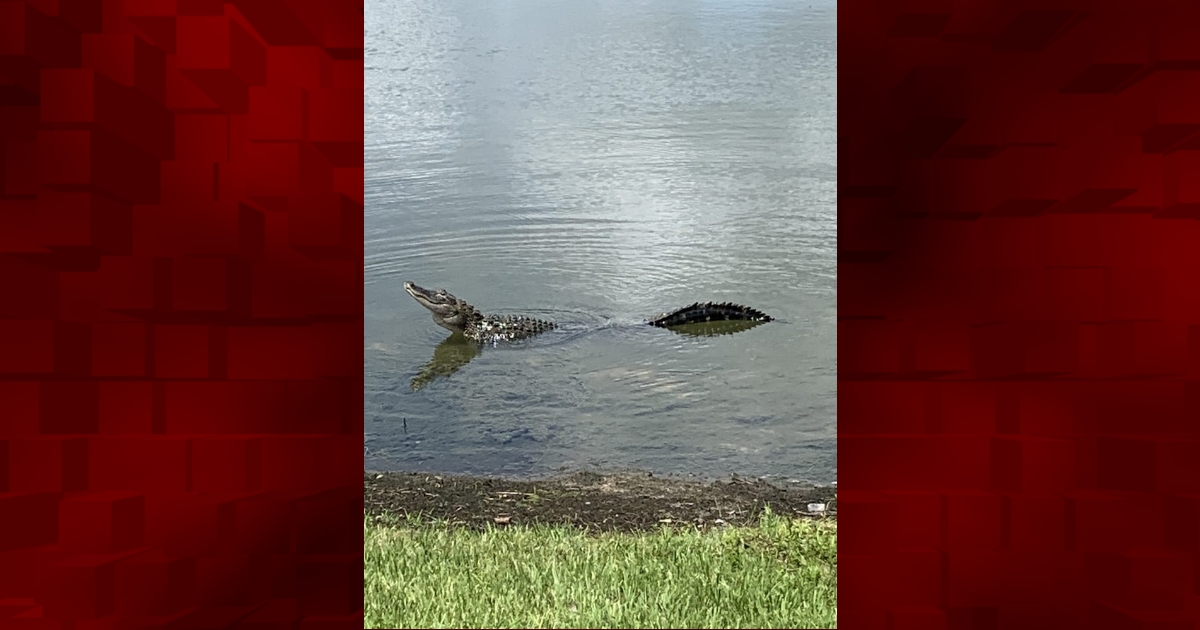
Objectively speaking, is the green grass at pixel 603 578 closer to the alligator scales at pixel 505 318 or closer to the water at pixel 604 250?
the water at pixel 604 250

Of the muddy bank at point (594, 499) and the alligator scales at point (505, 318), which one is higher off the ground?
the alligator scales at point (505, 318)

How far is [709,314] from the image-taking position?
23.3ft

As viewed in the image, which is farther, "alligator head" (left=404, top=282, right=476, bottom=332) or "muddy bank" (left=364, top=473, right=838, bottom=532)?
"alligator head" (left=404, top=282, right=476, bottom=332)

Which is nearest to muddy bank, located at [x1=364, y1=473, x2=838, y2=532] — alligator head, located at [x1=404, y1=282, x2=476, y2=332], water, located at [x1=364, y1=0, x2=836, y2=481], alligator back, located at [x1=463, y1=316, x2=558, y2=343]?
water, located at [x1=364, y1=0, x2=836, y2=481]

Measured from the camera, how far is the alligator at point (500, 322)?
6930mm

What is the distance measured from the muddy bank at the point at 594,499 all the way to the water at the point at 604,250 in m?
0.29

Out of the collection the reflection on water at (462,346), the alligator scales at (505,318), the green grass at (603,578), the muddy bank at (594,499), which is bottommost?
the muddy bank at (594,499)

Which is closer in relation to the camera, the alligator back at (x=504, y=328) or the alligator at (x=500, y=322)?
the alligator at (x=500, y=322)
